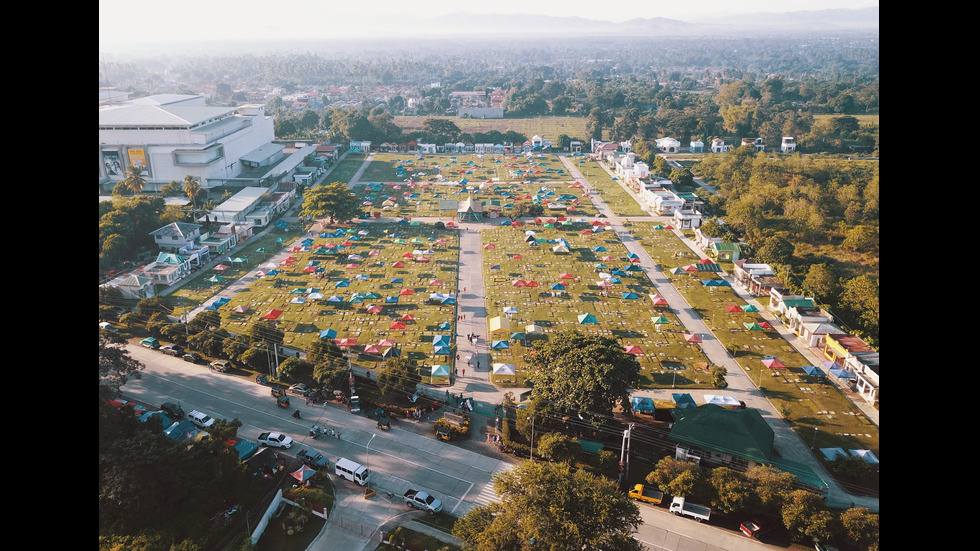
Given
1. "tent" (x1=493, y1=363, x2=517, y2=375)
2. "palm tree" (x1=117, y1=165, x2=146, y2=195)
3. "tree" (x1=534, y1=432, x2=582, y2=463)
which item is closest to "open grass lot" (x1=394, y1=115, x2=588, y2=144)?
"palm tree" (x1=117, y1=165, x2=146, y2=195)

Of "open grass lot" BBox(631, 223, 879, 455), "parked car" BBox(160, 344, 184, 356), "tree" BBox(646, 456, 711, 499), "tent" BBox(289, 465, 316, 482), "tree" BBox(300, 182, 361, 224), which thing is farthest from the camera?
"tree" BBox(300, 182, 361, 224)

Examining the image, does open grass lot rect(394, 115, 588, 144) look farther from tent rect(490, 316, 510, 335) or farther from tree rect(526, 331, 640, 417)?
tree rect(526, 331, 640, 417)

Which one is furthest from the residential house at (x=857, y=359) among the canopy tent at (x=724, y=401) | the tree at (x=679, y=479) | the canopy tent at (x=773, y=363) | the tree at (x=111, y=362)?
the tree at (x=111, y=362)

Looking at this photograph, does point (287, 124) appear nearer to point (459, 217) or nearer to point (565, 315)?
point (459, 217)

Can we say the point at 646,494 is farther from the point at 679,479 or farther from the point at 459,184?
the point at 459,184

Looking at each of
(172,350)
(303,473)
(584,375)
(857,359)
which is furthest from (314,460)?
(857,359)

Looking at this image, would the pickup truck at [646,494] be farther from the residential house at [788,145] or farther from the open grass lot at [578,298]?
the residential house at [788,145]
